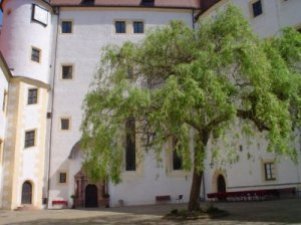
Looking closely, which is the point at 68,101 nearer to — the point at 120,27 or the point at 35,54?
the point at 35,54

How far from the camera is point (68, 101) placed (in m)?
27.5

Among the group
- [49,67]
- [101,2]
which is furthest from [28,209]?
[101,2]

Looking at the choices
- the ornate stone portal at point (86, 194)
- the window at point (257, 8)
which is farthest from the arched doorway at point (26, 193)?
the window at point (257, 8)

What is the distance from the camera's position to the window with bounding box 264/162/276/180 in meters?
22.1

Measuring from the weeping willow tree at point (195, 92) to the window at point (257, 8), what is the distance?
10.8m

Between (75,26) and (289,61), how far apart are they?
1904 centimetres

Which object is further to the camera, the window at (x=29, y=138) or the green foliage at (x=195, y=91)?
the window at (x=29, y=138)

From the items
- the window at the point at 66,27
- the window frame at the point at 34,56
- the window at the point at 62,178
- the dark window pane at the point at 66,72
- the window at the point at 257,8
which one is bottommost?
the window at the point at 62,178

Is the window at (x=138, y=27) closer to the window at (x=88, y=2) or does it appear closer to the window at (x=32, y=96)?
the window at (x=88, y=2)

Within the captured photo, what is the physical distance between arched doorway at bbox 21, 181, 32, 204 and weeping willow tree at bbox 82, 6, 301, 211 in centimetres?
1356

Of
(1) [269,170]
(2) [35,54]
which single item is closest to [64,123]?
(2) [35,54]

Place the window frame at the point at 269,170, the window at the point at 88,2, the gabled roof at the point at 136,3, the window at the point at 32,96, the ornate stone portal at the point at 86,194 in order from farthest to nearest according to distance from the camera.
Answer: the window at the point at 88,2 < the gabled roof at the point at 136,3 < the window at the point at 32,96 < the ornate stone portal at the point at 86,194 < the window frame at the point at 269,170

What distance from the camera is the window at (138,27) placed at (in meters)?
29.3

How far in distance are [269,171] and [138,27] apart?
559 inches
